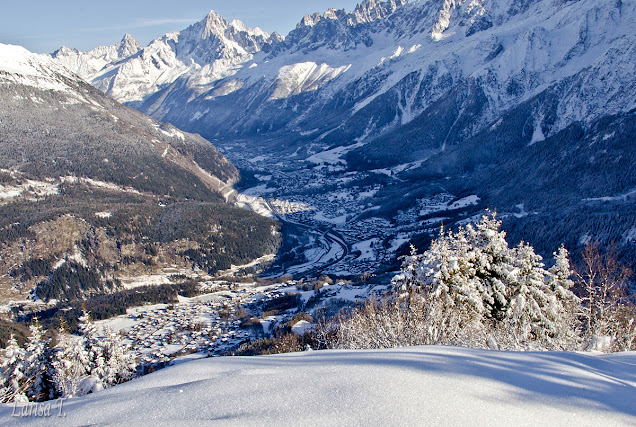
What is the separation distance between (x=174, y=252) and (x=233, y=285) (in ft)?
81.8

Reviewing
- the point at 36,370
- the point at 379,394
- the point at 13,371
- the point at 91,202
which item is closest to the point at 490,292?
the point at 379,394

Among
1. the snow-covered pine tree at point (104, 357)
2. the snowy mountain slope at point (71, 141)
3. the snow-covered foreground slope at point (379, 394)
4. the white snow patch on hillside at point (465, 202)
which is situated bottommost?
the snow-covered pine tree at point (104, 357)

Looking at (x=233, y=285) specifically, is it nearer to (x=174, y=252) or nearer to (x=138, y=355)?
(x=174, y=252)

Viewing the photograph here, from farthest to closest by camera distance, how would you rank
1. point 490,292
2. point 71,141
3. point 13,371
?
point 71,141
point 13,371
point 490,292

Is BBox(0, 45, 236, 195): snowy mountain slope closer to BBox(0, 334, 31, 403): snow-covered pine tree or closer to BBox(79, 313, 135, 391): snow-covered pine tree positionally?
BBox(79, 313, 135, 391): snow-covered pine tree

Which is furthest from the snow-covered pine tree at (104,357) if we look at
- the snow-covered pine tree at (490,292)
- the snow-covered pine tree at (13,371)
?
the snow-covered pine tree at (490,292)

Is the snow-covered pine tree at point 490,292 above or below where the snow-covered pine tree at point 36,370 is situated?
above

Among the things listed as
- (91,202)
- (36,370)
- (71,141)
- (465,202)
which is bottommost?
(36,370)

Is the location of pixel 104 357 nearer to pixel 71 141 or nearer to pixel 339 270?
pixel 339 270

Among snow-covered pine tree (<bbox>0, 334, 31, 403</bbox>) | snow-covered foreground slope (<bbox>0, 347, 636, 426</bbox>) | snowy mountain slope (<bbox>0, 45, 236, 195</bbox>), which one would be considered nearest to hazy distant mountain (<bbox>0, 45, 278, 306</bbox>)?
snowy mountain slope (<bbox>0, 45, 236, 195</bbox>)

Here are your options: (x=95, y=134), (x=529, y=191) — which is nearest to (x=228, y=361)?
(x=529, y=191)

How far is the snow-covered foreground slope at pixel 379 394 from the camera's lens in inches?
298

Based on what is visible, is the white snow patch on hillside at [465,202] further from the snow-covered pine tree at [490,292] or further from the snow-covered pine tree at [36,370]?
the snow-covered pine tree at [36,370]

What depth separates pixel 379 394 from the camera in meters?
8.36
